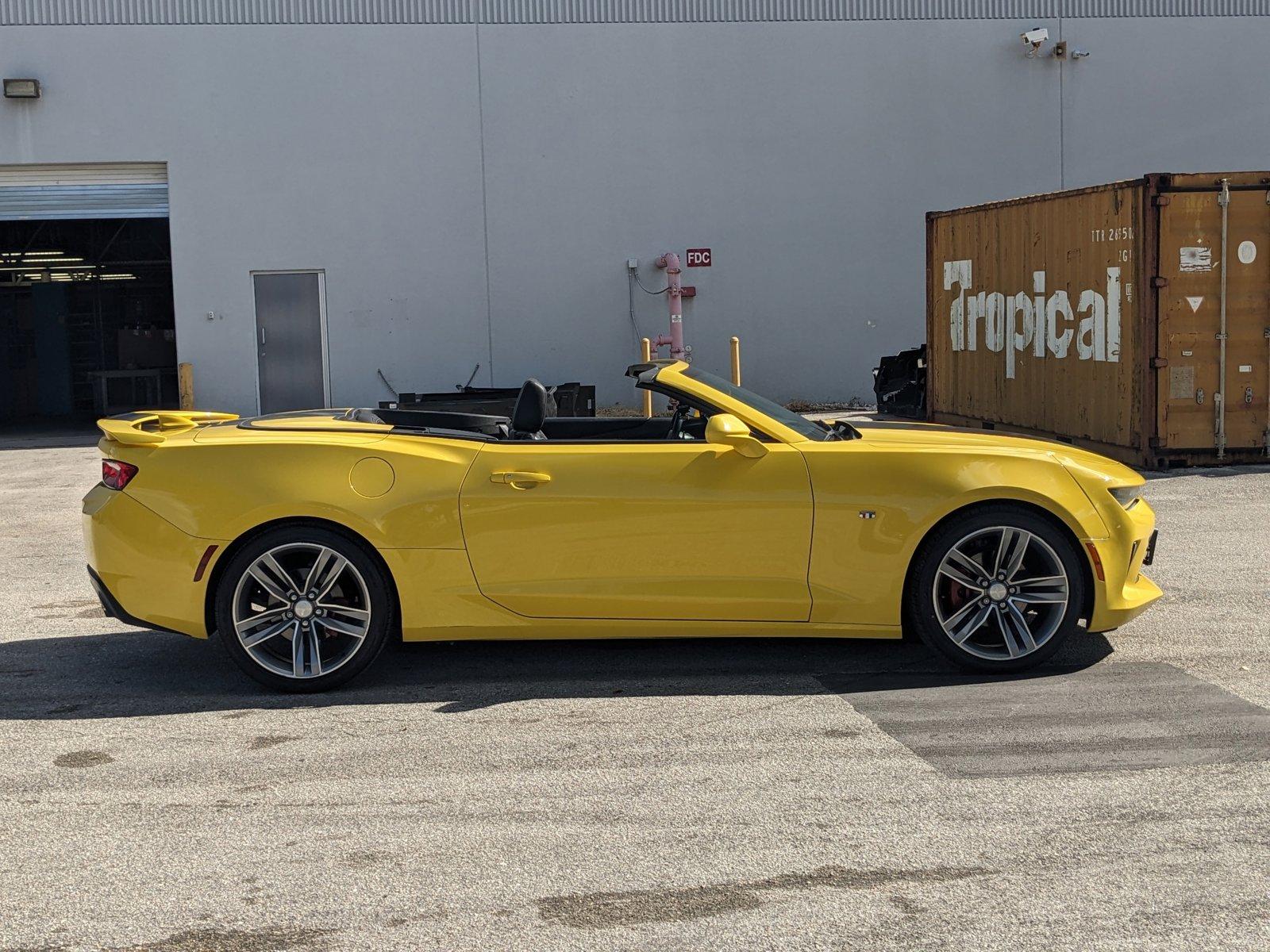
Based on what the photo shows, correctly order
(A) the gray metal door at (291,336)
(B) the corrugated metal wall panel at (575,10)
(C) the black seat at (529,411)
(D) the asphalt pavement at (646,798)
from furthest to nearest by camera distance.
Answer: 1. (A) the gray metal door at (291,336)
2. (B) the corrugated metal wall panel at (575,10)
3. (C) the black seat at (529,411)
4. (D) the asphalt pavement at (646,798)

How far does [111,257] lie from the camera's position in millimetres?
33969

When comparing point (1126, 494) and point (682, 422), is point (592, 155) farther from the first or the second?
point (1126, 494)

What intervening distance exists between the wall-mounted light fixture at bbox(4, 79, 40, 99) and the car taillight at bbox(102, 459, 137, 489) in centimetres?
1869

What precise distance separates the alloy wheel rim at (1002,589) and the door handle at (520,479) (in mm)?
1717

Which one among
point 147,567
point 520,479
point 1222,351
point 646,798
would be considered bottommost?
point 646,798

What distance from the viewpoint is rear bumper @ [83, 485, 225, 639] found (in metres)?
6.03

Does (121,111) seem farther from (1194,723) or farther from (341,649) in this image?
(1194,723)

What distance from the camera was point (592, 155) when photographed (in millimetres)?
23938

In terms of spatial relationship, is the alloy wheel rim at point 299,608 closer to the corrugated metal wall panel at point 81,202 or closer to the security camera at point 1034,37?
the corrugated metal wall panel at point 81,202

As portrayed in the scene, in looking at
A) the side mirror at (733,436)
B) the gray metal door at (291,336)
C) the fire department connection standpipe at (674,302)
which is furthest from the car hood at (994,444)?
the gray metal door at (291,336)

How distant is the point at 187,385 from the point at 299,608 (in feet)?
59.8

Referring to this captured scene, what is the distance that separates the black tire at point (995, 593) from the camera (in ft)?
20.0

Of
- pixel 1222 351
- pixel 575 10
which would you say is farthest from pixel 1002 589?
pixel 575 10

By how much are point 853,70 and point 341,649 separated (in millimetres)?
20262
